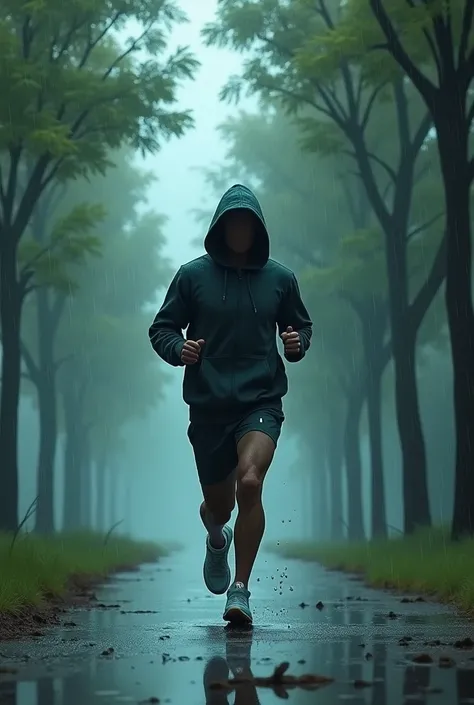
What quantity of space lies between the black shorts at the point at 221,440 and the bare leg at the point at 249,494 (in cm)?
10

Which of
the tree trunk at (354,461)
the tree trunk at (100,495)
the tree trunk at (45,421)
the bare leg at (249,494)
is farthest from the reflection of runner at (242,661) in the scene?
the tree trunk at (100,495)

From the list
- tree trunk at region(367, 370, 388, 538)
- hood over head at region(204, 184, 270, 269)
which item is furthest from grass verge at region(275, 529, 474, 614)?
tree trunk at region(367, 370, 388, 538)

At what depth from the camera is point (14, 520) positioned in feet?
57.0

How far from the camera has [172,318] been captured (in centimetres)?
701

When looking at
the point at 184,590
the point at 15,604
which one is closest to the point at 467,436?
the point at 184,590

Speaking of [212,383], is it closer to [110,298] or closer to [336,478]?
[110,298]

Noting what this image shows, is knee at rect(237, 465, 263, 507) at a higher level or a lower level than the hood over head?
lower

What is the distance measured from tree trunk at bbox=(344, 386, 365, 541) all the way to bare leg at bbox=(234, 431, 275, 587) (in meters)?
22.8

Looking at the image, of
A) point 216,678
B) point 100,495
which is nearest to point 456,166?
point 216,678

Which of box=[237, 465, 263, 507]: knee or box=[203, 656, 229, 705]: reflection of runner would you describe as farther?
box=[237, 465, 263, 507]: knee

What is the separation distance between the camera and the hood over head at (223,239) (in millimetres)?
6977

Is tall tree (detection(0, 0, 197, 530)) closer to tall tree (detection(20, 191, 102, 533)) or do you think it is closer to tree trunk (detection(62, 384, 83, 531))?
tall tree (detection(20, 191, 102, 533))

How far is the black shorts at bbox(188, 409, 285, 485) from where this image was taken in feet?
21.9

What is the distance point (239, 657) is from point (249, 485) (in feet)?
5.31
